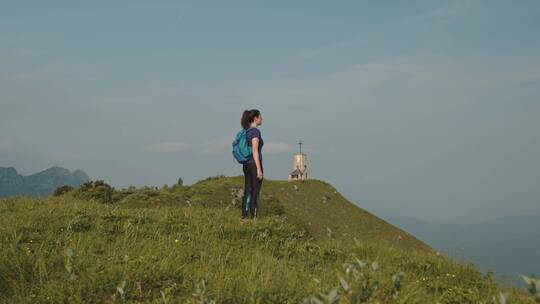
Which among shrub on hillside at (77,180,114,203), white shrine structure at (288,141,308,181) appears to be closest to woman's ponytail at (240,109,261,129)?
shrub on hillside at (77,180,114,203)

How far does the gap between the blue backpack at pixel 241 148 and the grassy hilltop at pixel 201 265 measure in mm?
1656

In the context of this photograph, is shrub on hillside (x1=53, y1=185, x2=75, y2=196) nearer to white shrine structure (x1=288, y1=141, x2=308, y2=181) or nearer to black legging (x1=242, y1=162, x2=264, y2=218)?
black legging (x1=242, y1=162, x2=264, y2=218)

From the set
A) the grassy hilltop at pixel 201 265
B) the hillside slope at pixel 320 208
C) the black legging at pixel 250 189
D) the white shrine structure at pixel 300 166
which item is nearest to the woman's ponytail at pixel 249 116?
the black legging at pixel 250 189

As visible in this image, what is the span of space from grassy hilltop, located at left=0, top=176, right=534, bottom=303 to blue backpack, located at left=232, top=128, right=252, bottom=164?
1656mm

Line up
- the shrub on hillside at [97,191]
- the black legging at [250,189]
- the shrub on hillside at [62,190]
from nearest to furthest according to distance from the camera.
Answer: the black legging at [250,189] → the shrub on hillside at [97,191] → the shrub on hillside at [62,190]

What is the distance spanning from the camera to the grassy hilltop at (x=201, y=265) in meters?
5.36

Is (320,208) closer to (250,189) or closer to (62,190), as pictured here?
(62,190)

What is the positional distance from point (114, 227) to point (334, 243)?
488 cm

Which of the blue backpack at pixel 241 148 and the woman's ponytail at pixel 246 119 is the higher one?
the woman's ponytail at pixel 246 119

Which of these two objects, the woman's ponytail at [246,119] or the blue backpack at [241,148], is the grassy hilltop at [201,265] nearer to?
the blue backpack at [241,148]

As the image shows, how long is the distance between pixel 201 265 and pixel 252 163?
5.86 metres

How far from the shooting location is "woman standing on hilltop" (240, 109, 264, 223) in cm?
1255

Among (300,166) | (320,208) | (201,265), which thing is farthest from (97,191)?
(300,166)

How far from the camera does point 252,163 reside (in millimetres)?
12648
